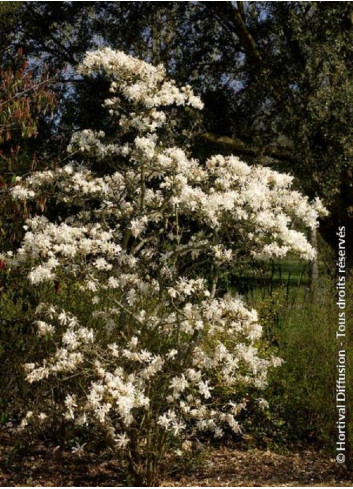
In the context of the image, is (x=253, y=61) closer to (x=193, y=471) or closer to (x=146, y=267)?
(x=146, y=267)

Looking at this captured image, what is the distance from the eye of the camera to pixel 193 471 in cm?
552

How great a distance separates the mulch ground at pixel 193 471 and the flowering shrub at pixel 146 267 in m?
0.34

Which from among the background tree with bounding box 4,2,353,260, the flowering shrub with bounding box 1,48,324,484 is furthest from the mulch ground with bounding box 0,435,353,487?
the background tree with bounding box 4,2,353,260

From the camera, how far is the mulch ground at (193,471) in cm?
527

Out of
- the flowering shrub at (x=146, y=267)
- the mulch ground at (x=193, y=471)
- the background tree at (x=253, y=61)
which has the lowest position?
the mulch ground at (x=193, y=471)

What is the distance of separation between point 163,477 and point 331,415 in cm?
141

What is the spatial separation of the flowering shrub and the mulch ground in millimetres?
343

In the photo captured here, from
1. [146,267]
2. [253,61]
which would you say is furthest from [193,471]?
Answer: [253,61]

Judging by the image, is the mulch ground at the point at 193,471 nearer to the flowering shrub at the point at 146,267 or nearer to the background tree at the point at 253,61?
the flowering shrub at the point at 146,267

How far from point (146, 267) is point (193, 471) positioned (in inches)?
64.9

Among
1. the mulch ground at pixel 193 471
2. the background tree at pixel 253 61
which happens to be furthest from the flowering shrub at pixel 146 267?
the background tree at pixel 253 61

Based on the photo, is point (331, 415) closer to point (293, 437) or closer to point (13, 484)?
point (293, 437)

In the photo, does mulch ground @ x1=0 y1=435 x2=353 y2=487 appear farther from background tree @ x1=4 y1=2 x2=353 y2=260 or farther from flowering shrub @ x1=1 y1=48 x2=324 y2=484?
background tree @ x1=4 y1=2 x2=353 y2=260

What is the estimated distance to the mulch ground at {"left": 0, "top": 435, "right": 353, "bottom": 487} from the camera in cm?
527
